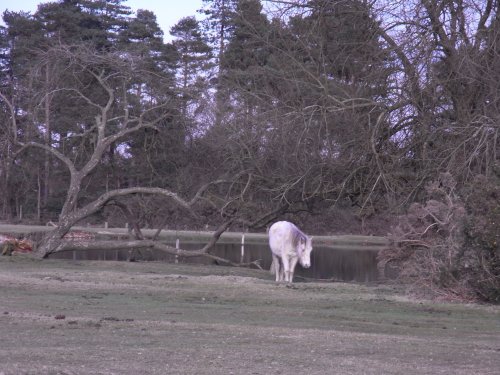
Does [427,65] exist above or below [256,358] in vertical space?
above

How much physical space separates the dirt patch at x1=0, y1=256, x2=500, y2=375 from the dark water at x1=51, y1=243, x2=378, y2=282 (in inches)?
508

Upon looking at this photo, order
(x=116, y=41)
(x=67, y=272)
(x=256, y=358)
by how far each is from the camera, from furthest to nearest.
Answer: (x=116, y=41) < (x=67, y=272) < (x=256, y=358)

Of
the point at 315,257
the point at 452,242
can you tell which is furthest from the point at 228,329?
the point at 315,257

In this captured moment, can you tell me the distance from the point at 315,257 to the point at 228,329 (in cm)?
3295

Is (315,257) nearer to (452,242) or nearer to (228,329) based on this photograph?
(452,242)

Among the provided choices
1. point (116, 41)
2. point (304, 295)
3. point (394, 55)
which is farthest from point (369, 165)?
point (116, 41)

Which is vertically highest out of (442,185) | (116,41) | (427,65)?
(116,41)

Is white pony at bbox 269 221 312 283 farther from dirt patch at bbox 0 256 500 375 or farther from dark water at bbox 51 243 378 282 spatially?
dark water at bbox 51 243 378 282

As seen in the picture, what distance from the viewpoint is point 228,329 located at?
12.5 metres

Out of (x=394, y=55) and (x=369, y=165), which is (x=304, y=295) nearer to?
(x=369, y=165)

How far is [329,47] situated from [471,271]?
343 inches

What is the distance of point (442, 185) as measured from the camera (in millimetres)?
21359

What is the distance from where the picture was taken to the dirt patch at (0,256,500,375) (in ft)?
30.7

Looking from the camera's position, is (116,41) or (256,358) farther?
(116,41)
